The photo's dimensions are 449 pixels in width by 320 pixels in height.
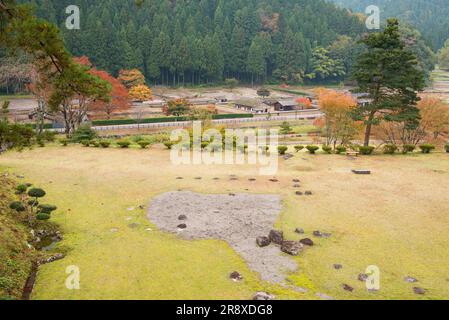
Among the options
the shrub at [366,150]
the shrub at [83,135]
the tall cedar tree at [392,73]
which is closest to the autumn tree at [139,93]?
the shrub at [83,135]

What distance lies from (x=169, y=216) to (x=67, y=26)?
223 ft

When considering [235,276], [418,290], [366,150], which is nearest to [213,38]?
[366,150]

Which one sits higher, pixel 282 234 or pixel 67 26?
pixel 67 26

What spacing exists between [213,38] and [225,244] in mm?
77314

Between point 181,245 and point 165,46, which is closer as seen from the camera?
point 181,245

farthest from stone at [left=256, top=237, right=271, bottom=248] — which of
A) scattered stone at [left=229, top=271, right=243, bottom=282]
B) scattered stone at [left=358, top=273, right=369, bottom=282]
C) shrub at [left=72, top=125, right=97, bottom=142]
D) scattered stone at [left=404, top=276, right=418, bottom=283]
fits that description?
shrub at [left=72, top=125, right=97, bottom=142]

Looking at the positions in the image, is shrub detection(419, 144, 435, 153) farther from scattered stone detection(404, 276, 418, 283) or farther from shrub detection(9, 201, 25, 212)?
shrub detection(9, 201, 25, 212)

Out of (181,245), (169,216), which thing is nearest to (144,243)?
(181,245)

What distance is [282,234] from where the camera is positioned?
16.3 meters

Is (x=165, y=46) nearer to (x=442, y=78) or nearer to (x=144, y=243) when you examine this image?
(x=144, y=243)

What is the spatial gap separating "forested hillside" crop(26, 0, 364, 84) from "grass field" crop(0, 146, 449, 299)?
5172cm

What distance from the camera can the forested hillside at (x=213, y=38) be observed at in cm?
7619

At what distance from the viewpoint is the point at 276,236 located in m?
16.0

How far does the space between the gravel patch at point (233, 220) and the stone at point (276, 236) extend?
352mm
